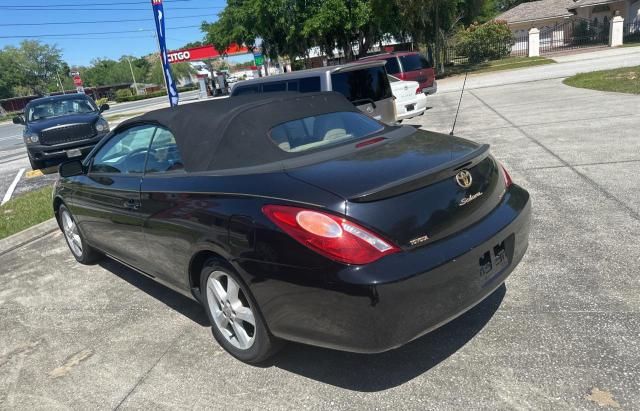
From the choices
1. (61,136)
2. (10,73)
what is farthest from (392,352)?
(10,73)

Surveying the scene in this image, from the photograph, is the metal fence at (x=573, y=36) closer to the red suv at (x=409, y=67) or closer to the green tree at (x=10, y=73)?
the red suv at (x=409, y=67)

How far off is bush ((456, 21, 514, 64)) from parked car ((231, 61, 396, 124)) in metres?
31.4

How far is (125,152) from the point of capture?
4383mm

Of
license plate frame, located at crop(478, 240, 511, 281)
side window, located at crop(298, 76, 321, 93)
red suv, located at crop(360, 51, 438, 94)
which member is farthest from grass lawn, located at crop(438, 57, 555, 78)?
license plate frame, located at crop(478, 240, 511, 281)

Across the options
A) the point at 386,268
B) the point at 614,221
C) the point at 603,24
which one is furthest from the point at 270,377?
the point at 603,24

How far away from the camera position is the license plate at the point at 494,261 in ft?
9.20

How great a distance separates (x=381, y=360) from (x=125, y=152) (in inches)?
112

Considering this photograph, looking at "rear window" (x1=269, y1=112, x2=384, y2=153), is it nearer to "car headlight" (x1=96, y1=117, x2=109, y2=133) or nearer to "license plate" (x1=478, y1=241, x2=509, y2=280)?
"license plate" (x1=478, y1=241, x2=509, y2=280)

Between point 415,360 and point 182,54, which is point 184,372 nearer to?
point 415,360

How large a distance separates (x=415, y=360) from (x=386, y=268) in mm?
867

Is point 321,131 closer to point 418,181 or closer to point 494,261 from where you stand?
point 418,181

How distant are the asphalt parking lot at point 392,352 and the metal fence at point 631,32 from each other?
130 ft

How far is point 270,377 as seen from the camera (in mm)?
3053

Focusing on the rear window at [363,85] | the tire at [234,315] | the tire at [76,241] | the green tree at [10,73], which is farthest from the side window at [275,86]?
the green tree at [10,73]
